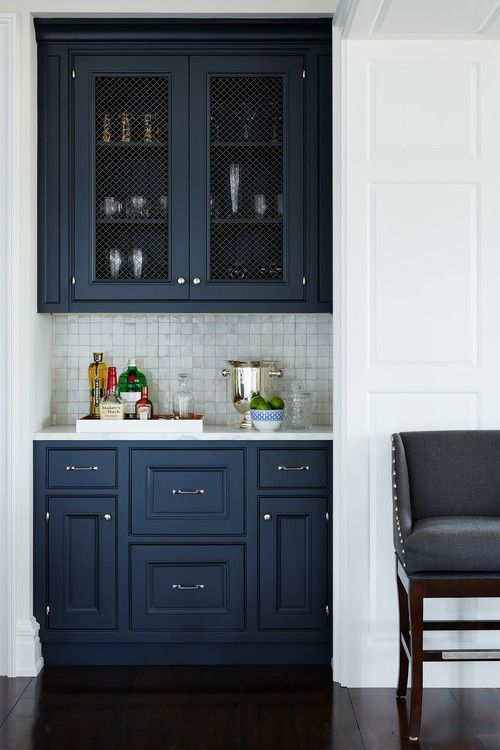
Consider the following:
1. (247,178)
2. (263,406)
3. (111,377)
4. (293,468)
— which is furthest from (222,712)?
(247,178)

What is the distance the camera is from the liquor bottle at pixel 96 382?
11.9 feet

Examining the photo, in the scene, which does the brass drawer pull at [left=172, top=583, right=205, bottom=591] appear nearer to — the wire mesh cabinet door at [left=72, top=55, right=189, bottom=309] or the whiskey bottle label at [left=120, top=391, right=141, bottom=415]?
the whiskey bottle label at [left=120, top=391, right=141, bottom=415]

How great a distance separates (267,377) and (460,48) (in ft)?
4.93

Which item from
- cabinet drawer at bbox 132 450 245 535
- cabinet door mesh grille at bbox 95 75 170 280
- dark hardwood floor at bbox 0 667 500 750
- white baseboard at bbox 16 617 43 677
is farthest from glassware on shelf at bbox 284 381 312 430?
white baseboard at bbox 16 617 43 677

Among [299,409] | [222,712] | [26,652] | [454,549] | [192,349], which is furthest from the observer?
[192,349]

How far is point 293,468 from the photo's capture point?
3.29 metres

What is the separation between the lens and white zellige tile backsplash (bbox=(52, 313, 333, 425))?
3775 mm

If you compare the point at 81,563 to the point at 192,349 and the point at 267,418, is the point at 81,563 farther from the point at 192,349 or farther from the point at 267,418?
the point at 192,349

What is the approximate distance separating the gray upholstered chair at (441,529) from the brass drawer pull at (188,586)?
80 centimetres

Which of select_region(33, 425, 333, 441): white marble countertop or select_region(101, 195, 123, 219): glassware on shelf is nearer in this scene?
select_region(33, 425, 333, 441): white marble countertop

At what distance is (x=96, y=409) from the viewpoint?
11.9ft

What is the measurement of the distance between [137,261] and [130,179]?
0.33 m

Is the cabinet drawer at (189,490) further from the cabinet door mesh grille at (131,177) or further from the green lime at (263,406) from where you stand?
the cabinet door mesh grille at (131,177)

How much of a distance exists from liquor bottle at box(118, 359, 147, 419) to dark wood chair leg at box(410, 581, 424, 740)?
1.44 metres
